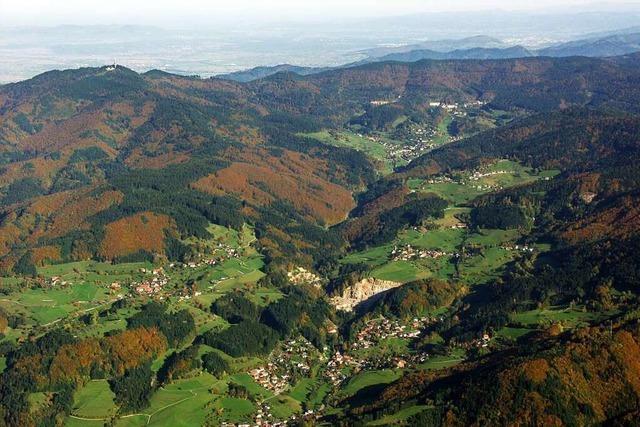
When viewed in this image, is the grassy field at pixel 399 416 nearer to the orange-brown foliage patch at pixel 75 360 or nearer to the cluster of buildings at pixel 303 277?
the orange-brown foliage patch at pixel 75 360

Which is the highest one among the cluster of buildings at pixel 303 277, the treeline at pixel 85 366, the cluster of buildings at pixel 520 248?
the cluster of buildings at pixel 520 248

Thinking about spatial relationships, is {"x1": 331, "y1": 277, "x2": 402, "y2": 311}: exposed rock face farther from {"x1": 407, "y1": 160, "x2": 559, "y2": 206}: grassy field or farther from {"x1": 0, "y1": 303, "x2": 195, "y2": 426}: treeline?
{"x1": 407, "y1": 160, "x2": 559, "y2": 206}: grassy field

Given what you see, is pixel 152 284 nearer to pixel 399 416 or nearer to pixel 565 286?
pixel 399 416

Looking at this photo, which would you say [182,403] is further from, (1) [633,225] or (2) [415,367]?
(1) [633,225]

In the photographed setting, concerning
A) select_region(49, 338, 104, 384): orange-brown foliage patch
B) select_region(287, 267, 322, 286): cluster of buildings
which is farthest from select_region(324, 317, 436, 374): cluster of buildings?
select_region(49, 338, 104, 384): orange-brown foliage patch

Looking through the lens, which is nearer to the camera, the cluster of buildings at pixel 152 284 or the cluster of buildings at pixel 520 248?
the cluster of buildings at pixel 152 284

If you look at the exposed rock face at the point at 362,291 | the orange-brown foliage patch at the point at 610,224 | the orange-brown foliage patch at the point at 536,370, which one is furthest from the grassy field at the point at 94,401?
the orange-brown foliage patch at the point at 610,224

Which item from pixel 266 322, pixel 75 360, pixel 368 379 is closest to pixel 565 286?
pixel 368 379
